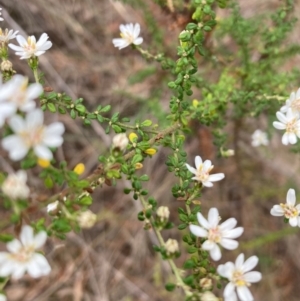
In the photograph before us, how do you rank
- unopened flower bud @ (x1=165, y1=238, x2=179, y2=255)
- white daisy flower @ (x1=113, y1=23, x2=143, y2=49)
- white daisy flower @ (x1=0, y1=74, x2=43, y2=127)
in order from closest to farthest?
white daisy flower @ (x1=0, y1=74, x2=43, y2=127), unopened flower bud @ (x1=165, y1=238, x2=179, y2=255), white daisy flower @ (x1=113, y1=23, x2=143, y2=49)

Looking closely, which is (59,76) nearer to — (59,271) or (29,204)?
(59,271)

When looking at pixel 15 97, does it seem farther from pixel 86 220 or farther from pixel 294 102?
pixel 294 102

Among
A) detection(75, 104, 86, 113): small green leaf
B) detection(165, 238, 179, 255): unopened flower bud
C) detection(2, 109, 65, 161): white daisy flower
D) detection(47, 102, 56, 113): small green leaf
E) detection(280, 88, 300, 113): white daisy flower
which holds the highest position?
detection(2, 109, 65, 161): white daisy flower

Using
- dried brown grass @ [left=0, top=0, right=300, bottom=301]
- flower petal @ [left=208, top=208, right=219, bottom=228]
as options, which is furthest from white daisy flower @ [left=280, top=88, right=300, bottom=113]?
dried brown grass @ [left=0, top=0, right=300, bottom=301]

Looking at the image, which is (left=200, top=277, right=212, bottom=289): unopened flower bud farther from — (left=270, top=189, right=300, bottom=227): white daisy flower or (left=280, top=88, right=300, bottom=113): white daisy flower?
(left=280, top=88, right=300, bottom=113): white daisy flower

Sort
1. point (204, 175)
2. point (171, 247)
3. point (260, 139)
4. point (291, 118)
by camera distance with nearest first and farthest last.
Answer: point (171, 247), point (204, 175), point (291, 118), point (260, 139)

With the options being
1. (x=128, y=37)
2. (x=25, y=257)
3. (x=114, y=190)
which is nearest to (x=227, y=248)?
(x=25, y=257)
